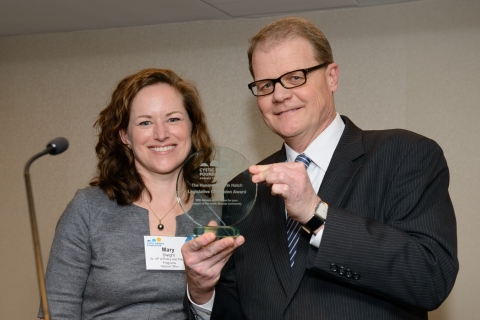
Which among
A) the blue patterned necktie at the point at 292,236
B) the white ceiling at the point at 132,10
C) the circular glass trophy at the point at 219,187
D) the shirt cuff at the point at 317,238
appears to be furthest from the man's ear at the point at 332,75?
the white ceiling at the point at 132,10

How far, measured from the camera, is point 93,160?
15.1 ft

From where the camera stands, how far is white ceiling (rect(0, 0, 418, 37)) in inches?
144

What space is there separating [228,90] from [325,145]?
2040 millimetres

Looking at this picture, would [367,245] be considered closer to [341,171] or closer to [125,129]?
[341,171]

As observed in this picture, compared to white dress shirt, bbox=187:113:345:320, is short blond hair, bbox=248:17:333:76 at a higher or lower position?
higher

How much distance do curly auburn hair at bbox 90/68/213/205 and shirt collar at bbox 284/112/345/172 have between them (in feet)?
1.91

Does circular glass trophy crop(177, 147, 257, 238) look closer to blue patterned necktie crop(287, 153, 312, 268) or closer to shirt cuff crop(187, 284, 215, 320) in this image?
blue patterned necktie crop(287, 153, 312, 268)

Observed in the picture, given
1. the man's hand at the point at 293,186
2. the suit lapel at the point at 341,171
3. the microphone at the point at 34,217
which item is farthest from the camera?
the suit lapel at the point at 341,171

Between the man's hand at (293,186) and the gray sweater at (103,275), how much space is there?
92 centimetres

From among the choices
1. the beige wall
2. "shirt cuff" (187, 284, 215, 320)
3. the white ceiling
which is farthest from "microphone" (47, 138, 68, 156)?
the beige wall

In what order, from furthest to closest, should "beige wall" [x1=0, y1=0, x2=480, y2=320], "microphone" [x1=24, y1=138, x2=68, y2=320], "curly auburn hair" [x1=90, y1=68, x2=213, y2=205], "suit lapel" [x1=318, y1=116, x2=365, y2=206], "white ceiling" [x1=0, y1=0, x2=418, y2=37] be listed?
"white ceiling" [x1=0, y1=0, x2=418, y2=37], "beige wall" [x1=0, y1=0, x2=480, y2=320], "curly auburn hair" [x1=90, y1=68, x2=213, y2=205], "suit lapel" [x1=318, y1=116, x2=365, y2=206], "microphone" [x1=24, y1=138, x2=68, y2=320]

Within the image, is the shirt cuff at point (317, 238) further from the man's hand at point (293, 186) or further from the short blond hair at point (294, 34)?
the short blond hair at point (294, 34)

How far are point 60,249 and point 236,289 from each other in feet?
2.54

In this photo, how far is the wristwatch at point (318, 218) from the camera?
183cm
